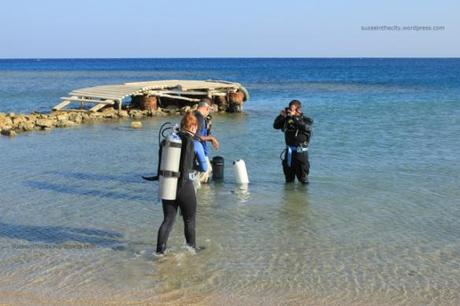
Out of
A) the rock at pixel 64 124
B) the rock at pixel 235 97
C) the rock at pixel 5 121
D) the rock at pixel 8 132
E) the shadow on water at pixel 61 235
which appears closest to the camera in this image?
the shadow on water at pixel 61 235

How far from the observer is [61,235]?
8312 millimetres

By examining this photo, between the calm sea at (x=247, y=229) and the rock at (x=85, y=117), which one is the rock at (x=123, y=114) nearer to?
the rock at (x=85, y=117)

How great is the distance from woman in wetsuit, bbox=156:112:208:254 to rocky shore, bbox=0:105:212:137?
13402 millimetres

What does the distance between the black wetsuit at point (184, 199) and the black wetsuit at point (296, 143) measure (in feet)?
13.1

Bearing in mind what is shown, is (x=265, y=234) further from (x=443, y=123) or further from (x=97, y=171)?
(x=443, y=123)

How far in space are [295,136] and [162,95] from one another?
17.6m

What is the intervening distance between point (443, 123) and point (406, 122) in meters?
1.35

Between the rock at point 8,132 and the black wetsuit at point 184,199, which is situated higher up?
the black wetsuit at point 184,199

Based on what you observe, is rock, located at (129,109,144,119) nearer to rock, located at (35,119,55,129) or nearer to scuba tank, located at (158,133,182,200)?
rock, located at (35,119,55,129)

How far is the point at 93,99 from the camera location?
2834cm

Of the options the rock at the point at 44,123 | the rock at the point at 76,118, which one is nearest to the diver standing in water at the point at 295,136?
the rock at the point at 44,123

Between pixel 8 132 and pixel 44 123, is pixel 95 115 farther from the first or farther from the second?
pixel 8 132

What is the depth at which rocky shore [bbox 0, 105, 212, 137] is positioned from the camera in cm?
2078

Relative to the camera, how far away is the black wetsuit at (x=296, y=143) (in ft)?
35.2
